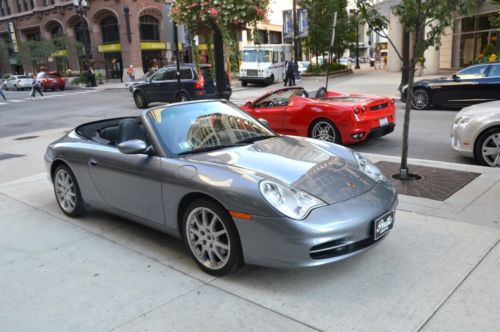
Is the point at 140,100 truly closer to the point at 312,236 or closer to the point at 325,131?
the point at 325,131

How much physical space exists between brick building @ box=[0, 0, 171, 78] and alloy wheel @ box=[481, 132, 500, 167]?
43.2 meters

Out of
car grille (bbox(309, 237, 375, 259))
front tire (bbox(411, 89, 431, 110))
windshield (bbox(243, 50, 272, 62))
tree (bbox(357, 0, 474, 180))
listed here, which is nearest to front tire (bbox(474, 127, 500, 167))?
tree (bbox(357, 0, 474, 180))

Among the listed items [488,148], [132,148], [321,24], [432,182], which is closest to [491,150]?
[488,148]

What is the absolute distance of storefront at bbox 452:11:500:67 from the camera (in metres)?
26.6

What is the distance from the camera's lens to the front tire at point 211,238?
3.46 metres

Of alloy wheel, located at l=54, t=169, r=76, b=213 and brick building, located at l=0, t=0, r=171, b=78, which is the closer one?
alloy wheel, located at l=54, t=169, r=76, b=213

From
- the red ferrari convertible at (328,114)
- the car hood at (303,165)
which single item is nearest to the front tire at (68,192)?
the car hood at (303,165)

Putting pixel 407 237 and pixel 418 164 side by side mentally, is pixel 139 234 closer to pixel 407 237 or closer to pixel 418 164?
pixel 407 237

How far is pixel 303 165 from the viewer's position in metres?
3.84

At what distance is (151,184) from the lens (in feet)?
13.3

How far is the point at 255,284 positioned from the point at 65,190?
2.90 meters

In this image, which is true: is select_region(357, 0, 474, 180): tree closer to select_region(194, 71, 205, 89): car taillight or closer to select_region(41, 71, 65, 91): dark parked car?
select_region(194, 71, 205, 89): car taillight

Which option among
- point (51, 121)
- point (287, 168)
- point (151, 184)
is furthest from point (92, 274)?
point (51, 121)

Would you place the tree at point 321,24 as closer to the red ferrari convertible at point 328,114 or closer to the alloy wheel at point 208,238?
the red ferrari convertible at point 328,114
